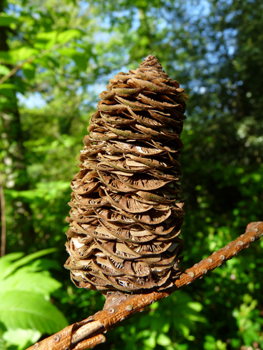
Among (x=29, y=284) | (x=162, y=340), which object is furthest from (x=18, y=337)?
(x=162, y=340)

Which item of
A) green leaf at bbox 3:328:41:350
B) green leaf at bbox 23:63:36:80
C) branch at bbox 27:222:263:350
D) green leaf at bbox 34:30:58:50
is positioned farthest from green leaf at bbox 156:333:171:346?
green leaf at bbox 34:30:58:50

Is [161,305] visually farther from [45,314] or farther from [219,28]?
[219,28]

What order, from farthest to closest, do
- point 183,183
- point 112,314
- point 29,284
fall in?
point 183,183, point 29,284, point 112,314

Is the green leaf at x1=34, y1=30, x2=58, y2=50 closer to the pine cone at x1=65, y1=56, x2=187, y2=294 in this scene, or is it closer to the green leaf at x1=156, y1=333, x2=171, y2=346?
the pine cone at x1=65, y1=56, x2=187, y2=294

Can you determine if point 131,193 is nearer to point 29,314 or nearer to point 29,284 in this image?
point 29,314

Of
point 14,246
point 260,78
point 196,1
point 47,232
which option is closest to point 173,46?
point 196,1

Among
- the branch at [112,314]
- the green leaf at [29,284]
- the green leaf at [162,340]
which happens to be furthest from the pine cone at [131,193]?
the green leaf at [162,340]
